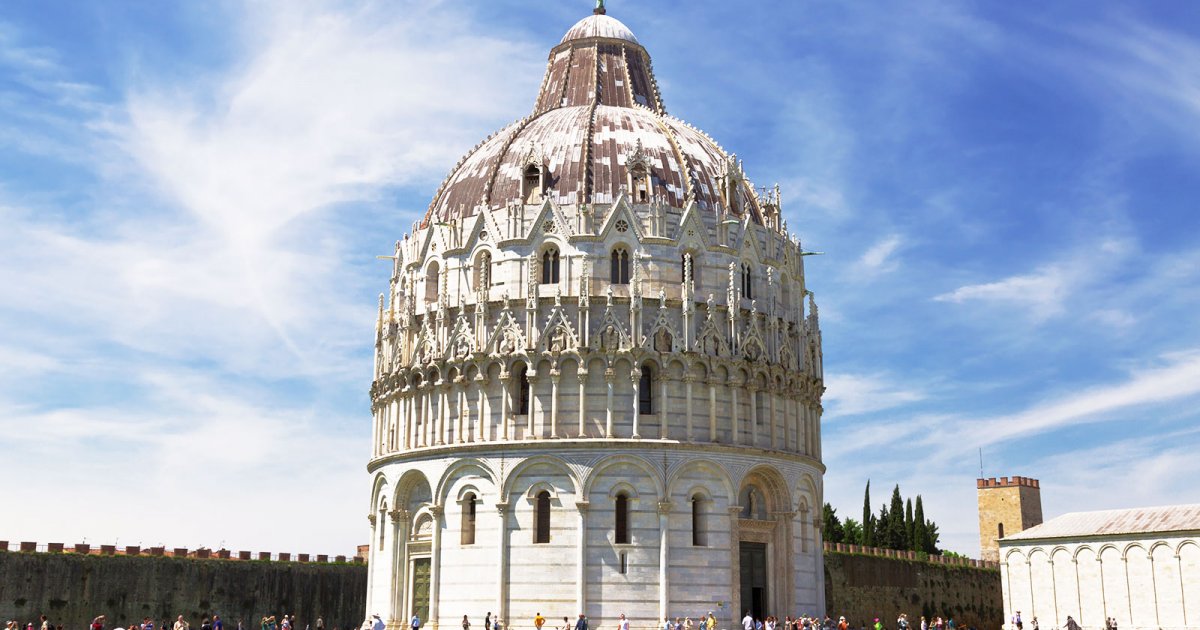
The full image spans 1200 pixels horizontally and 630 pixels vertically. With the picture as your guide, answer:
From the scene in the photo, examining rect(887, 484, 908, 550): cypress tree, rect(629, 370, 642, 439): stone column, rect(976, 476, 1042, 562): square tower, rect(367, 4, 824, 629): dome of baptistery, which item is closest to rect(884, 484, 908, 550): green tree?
rect(887, 484, 908, 550): cypress tree

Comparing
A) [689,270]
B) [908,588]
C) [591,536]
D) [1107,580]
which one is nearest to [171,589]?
[591,536]

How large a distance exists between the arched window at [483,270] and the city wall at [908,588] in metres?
34.0

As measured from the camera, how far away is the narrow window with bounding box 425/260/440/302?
187 feet

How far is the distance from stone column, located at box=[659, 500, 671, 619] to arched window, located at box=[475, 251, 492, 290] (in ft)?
43.3

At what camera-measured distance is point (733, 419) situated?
52156 millimetres

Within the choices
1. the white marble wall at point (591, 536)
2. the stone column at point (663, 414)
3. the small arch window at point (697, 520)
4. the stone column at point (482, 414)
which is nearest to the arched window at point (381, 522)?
the white marble wall at point (591, 536)

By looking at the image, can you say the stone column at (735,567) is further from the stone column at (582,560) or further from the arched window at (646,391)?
the stone column at (582,560)

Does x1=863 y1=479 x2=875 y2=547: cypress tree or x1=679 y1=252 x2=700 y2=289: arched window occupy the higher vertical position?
x1=679 y1=252 x2=700 y2=289: arched window

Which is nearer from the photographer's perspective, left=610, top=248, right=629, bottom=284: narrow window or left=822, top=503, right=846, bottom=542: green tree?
left=610, top=248, right=629, bottom=284: narrow window

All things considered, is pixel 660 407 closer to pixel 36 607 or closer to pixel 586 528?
pixel 586 528

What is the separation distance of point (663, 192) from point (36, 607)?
3616cm

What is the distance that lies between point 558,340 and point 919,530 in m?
55.6

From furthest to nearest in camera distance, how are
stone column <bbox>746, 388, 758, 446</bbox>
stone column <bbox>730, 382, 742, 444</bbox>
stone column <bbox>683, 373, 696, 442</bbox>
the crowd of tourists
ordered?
stone column <bbox>746, 388, 758, 446</bbox> < stone column <bbox>730, 382, 742, 444</bbox> < stone column <bbox>683, 373, 696, 442</bbox> < the crowd of tourists

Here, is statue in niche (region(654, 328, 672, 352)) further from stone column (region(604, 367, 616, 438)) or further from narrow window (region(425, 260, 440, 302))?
narrow window (region(425, 260, 440, 302))
